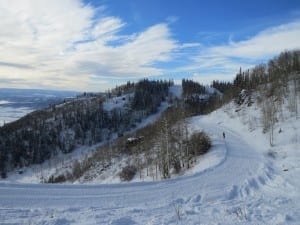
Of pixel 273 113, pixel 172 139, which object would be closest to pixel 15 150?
pixel 172 139

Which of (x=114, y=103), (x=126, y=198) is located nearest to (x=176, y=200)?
(x=126, y=198)

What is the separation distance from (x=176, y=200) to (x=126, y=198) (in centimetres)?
217

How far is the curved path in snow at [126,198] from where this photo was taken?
40.0 ft

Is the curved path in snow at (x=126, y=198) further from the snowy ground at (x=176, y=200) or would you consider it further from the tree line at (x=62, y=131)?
the tree line at (x=62, y=131)

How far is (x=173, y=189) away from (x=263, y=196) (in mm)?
4236

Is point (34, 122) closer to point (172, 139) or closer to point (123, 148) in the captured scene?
point (123, 148)

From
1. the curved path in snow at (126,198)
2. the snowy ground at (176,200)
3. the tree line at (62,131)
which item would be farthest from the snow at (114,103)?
the curved path in snow at (126,198)

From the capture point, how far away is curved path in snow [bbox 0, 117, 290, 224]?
40.0 ft

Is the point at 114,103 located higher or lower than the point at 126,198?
higher

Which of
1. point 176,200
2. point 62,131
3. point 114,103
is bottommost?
point 62,131

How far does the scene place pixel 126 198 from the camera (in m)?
15.1

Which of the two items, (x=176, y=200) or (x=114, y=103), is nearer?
(x=176, y=200)

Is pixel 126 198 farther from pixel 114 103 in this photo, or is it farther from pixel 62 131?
pixel 114 103

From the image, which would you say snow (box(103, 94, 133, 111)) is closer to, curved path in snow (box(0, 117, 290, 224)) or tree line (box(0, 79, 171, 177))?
tree line (box(0, 79, 171, 177))
